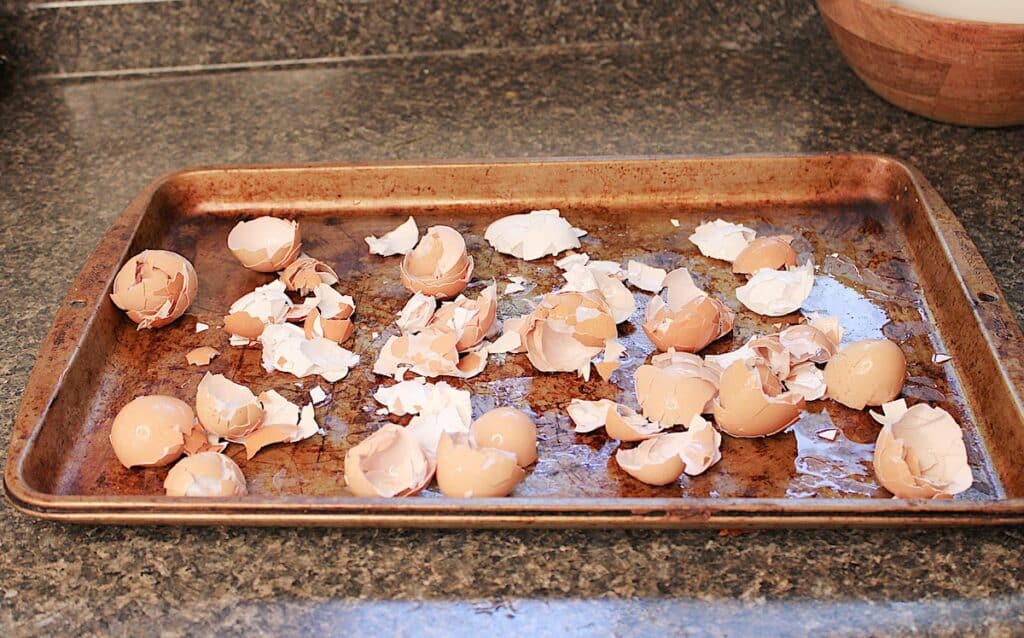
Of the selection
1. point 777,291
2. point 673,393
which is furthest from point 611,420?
point 777,291

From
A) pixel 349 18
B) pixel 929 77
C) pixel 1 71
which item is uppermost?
pixel 929 77

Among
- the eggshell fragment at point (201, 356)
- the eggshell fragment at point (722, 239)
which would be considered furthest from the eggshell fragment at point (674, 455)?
the eggshell fragment at point (201, 356)

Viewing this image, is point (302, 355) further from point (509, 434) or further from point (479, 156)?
point (479, 156)

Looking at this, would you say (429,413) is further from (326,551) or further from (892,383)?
(892,383)

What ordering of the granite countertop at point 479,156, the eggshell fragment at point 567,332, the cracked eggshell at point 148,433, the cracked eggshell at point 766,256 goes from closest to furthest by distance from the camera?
1. the granite countertop at point 479,156
2. the cracked eggshell at point 148,433
3. the eggshell fragment at point 567,332
4. the cracked eggshell at point 766,256

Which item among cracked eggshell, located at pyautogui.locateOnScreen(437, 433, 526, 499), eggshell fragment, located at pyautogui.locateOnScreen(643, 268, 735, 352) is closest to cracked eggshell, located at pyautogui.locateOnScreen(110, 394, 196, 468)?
cracked eggshell, located at pyautogui.locateOnScreen(437, 433, 526, 499)

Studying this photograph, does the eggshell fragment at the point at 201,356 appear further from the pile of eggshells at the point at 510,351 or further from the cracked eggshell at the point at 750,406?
the cracked eggshell at the point at 750,406

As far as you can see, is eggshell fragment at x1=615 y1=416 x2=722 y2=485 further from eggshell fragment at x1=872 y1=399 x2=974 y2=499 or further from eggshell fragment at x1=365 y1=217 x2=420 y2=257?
eggshell fragment at x1=365 y1=217 x2=420 y2=257

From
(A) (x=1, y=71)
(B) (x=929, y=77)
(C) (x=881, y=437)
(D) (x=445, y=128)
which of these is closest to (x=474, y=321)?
(C) (x=881, y=437)
